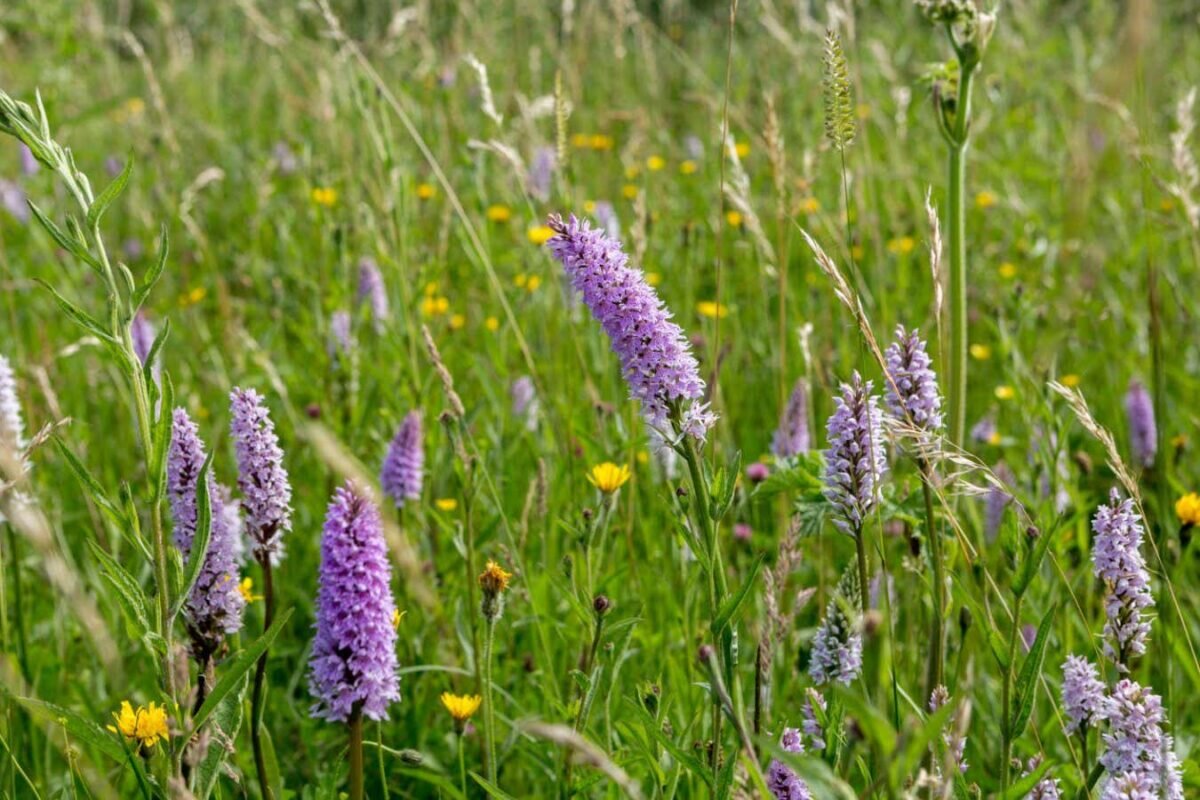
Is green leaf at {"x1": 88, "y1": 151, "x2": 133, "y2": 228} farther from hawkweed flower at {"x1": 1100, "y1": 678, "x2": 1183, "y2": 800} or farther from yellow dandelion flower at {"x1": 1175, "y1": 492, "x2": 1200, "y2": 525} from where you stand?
yellow dandelion flower at {"x1": 1175, "y1": 492, "x2": 1200, "y2": 525}

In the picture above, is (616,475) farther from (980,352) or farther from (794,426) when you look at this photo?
(980,352)

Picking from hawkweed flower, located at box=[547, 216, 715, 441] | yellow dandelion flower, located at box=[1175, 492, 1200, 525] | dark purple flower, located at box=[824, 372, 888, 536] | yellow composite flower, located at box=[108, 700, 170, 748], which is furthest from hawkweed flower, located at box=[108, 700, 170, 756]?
yellow dandelion flower, located at box=[1175, 492, 1200, 525]

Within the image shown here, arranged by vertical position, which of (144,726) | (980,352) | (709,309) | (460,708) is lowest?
(144,726)

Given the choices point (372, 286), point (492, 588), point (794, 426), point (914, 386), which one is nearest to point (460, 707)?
point (492, 588)

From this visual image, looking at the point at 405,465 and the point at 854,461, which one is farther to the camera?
the point at 405,465

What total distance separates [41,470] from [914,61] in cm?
581

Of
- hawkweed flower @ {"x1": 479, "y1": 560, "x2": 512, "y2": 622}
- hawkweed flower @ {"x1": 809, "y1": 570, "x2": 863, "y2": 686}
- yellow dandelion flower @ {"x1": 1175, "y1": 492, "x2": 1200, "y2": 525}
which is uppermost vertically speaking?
yellow dandelion flower @ {"x1": 1175, "y1": 492, "x2": 1200, "y2": 525}

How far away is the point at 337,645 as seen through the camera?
1.42m

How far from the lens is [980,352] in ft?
12.2

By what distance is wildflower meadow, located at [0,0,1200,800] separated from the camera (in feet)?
4.37

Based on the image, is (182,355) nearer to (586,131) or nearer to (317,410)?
(317,410)

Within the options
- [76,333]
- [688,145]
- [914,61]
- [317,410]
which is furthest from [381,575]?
[914,61]

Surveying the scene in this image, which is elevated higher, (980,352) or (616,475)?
(980,352)

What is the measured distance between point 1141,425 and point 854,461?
5.51ft
